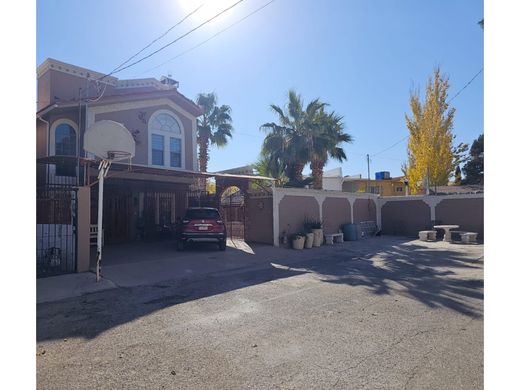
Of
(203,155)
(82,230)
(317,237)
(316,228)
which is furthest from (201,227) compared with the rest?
(203,155)

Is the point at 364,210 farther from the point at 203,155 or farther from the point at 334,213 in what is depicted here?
the point at 203,155

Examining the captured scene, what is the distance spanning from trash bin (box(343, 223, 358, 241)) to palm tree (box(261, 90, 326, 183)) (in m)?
3.83

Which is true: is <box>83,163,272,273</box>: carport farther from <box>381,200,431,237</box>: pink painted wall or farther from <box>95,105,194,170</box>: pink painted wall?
<box>381,200,431,237</box>: pink painted wall

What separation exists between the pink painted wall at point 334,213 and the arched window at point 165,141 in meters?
7.87

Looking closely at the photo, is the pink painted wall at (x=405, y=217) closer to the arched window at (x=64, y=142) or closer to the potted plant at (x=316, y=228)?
the potted plant at (x=316, y=228)

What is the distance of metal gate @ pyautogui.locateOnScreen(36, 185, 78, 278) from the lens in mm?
9047

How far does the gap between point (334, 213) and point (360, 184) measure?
21.3 meters

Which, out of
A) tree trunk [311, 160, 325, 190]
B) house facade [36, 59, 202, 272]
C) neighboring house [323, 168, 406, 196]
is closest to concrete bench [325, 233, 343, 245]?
tree trunk [311, 160, 325, 190]

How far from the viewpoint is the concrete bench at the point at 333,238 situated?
1683 cm

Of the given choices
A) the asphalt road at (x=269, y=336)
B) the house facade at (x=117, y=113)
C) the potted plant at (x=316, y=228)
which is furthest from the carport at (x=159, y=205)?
the asphalt road at (x=269, y=336)

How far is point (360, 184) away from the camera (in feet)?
126

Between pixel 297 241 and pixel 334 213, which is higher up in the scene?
pixel 334 213
